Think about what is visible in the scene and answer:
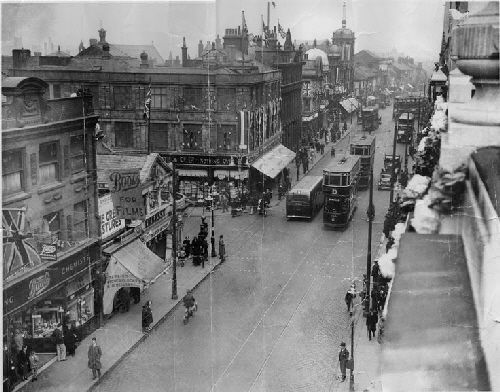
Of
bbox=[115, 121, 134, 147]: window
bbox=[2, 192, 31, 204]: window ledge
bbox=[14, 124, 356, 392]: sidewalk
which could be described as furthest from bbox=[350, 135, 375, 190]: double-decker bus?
bbox=[2, 192, 31, 204]: window ledge

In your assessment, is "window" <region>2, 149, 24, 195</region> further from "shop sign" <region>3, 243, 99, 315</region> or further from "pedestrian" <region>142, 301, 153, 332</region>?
"pedestrian" <region>142, 301, 153, 332</region>

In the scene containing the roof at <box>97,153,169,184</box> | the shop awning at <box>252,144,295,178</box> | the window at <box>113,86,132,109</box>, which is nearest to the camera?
the roof at <box>97,153,169,184</box>

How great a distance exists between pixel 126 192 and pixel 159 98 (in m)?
19.8

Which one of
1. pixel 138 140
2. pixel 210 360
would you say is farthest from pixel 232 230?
pixel 210 360

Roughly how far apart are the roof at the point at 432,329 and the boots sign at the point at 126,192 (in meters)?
18.7

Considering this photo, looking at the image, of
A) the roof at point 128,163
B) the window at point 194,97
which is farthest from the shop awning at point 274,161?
the roof at point 128,163

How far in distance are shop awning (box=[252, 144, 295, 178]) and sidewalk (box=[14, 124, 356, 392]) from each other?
1410 centimetres

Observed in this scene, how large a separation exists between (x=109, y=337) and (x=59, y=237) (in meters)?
3.66

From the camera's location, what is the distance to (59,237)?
20062 millimetres

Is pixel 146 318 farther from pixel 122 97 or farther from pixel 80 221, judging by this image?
pixel 122 97

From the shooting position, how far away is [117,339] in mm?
20562

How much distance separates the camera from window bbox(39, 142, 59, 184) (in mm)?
19250

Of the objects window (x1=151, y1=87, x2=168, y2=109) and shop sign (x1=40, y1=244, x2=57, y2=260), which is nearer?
shop sign (x1=40, y1=244, x2=57, y2=260)

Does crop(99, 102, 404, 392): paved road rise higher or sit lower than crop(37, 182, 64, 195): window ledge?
lower
